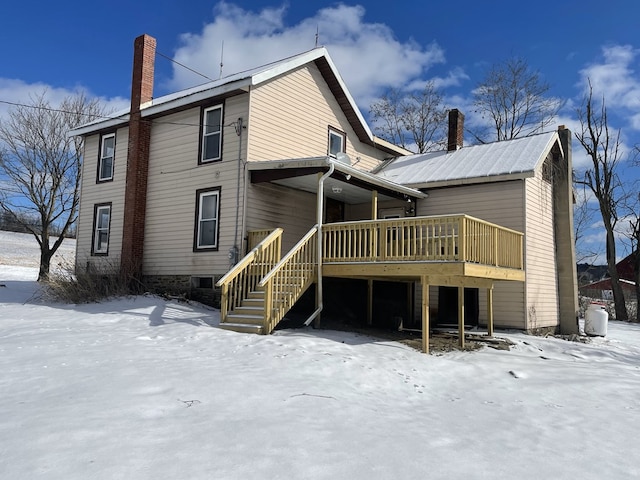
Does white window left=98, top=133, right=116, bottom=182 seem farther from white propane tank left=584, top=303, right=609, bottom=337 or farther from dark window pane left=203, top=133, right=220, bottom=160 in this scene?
white propane tank left=584, top=303, right=609, bottom=337

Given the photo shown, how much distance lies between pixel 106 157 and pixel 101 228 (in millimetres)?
2451

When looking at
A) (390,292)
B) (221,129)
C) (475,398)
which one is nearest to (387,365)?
(475,398)

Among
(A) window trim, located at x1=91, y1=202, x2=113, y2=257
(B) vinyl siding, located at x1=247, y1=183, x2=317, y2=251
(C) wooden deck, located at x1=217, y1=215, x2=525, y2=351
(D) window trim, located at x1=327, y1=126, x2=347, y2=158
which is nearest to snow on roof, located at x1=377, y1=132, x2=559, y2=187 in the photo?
(D) window trim, located at x1=327, y1=126, x2=347, y2=158

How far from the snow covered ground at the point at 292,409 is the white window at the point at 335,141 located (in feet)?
26.9

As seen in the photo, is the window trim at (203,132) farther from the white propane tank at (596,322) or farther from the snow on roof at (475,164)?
the white propane tank at (596,322)

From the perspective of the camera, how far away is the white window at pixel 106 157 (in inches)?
674

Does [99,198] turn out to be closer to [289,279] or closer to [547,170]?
[289,279]

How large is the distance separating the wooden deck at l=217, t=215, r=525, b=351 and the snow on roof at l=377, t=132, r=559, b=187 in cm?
255

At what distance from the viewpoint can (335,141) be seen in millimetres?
17031

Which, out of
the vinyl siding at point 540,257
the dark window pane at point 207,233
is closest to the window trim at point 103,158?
the dark window pane at point 207,233

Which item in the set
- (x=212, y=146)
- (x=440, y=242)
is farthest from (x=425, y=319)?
(x=212, y=146)

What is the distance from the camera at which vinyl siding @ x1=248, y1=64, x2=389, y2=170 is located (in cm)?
1390

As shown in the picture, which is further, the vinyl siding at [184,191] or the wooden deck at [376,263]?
the vinyl siding at [184,191]

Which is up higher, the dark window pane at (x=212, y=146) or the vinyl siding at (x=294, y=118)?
the vinyl siding at (x=294, y=118)
